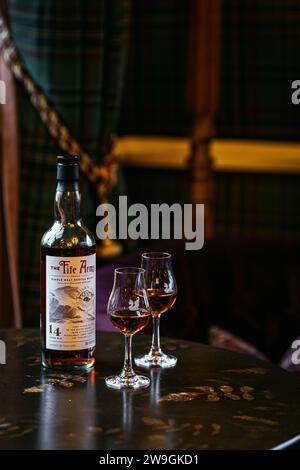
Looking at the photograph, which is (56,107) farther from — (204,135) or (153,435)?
(153,435)

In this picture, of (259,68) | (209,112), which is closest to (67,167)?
(209,112)

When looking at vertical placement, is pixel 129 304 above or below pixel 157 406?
above

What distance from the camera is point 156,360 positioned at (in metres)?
1.55

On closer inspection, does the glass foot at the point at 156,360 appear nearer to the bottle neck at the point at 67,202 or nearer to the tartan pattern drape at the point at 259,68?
the bottle neck at the point at 67,202

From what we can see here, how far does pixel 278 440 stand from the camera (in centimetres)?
121

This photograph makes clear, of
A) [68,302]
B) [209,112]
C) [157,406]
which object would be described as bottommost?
[157,406]

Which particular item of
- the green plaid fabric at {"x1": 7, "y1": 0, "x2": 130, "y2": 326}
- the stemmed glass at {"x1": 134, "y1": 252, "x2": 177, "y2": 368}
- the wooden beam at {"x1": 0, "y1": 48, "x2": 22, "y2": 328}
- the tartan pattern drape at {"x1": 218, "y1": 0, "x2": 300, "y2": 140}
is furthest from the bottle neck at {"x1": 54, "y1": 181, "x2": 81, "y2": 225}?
the tartan pattern drape at {"x1": 218, "y1": 0, "x2": 300, "y2": 140}

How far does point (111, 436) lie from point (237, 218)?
2728 millimetres

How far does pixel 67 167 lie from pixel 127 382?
344 millimetres

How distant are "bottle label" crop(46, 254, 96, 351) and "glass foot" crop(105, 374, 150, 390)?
80 millimetres

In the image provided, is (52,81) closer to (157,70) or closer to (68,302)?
(157,70)

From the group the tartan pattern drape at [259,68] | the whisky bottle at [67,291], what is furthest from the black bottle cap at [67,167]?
the tartan pattern drape at [259,68]

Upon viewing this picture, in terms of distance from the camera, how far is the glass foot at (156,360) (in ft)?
5.04

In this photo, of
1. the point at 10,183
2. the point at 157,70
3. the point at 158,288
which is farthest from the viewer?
the point at 157,70
